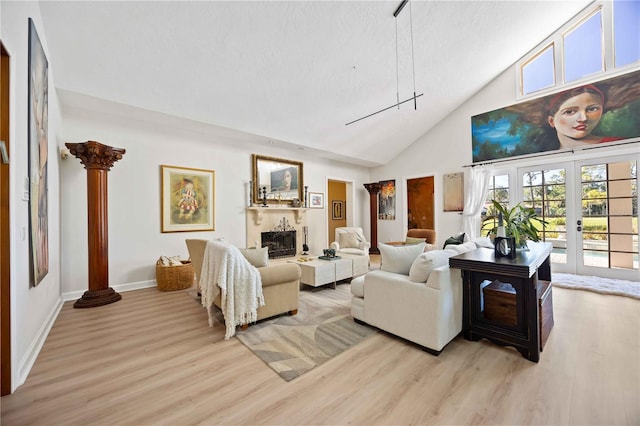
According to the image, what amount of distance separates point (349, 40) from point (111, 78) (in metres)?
3.29

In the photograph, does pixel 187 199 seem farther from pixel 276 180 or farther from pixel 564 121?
pixel 564 121

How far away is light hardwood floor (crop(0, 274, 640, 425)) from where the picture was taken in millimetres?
1587

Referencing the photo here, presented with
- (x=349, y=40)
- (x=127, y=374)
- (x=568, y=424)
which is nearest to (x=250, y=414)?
(x=127, y=374)

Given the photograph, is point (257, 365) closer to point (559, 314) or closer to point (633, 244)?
point (559, 314)

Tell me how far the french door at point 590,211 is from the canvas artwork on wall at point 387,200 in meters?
3.21

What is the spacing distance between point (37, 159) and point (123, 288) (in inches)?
105

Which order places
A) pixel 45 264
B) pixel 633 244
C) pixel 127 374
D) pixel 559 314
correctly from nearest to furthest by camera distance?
1. pixel 127 374
2. pixel 45 264
3. pixel 559 314
4. pixel 633 244

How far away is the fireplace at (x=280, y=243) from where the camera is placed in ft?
19.7

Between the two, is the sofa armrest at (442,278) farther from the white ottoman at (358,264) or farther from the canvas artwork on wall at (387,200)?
the canvas artwork on wall at (387,200)

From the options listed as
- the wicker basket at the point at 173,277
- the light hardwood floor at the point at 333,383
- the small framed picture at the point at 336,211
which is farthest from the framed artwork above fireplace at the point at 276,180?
the light hardwood floor at the point at 333,383

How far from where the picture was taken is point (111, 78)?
3387 mm

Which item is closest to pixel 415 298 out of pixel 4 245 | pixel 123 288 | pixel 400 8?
pixel 4 245

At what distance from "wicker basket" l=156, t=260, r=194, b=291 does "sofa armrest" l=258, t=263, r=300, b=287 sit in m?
2.13

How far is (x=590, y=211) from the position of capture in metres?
4.73
